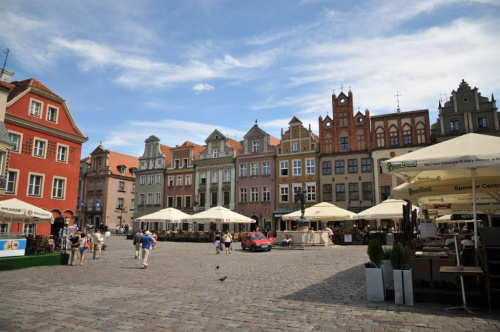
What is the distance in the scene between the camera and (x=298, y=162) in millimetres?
44719

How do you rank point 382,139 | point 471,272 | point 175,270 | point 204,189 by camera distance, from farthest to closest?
point 204,189 < point 382,139 < point 175,270 < point 471,272

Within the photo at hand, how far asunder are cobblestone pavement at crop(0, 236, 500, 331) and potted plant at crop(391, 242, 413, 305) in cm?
24

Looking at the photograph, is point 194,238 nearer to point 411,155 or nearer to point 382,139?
point 382,139

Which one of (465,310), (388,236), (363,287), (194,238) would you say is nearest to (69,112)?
(194,238)

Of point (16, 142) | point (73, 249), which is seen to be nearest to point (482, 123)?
point (73, 249)

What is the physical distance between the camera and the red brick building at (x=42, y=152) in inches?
1098

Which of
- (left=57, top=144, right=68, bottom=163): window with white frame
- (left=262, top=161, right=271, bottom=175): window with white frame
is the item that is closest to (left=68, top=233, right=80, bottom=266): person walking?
(left=57, top=144, right=68, bottom=163): window with white frame

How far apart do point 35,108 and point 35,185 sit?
623 cm

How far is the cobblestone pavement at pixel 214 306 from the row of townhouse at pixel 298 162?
96.7 ft

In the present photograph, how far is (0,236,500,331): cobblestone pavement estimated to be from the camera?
6281mm

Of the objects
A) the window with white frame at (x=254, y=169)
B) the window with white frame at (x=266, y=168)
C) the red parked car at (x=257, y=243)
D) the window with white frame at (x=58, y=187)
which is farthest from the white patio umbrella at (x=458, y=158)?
the window with white frame at (x=254, y=169)

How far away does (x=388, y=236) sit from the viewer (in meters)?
26.8

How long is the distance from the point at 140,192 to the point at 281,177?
23598mm

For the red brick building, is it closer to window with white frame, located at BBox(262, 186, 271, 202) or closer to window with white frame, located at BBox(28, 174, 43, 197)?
window with white frame, located at BBox(28, 174, 43, 197)
